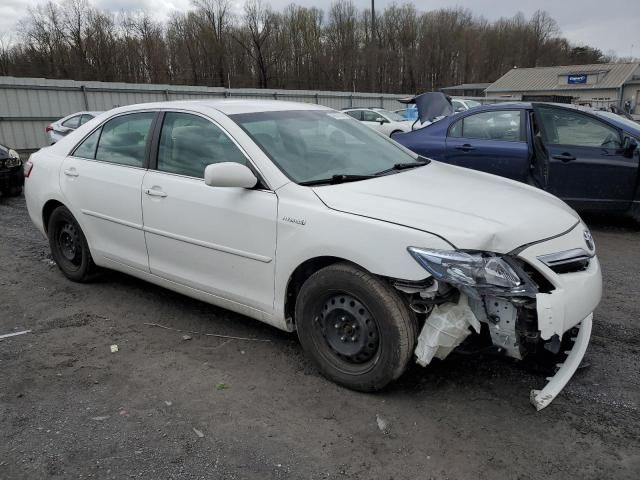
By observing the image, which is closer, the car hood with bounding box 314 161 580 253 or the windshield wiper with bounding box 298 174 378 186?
the car hood with bounding box 314 161 580 253

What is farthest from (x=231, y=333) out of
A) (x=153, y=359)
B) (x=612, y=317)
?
(x=612, y=317)

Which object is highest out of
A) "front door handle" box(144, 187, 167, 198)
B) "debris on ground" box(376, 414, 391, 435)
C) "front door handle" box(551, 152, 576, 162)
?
"front door handle" box(144, 187, 167, 198)

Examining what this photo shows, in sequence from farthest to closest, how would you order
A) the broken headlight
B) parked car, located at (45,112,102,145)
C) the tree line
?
the tree line < parked car, located at (45,112,102,145) < the broken headlight

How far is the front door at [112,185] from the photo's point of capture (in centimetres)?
405

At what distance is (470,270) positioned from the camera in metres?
2.56

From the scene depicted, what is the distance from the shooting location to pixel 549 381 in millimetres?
2939

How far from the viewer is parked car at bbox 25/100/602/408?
2643 mm

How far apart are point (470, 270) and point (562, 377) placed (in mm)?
891

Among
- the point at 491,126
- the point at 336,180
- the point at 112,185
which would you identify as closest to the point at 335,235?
the point at 336,180

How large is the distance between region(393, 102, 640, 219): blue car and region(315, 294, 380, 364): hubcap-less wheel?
14.8 feet

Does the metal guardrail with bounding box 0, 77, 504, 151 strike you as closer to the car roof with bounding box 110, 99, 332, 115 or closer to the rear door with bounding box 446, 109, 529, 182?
the rear door with bounding box 446, 109, 529, 182

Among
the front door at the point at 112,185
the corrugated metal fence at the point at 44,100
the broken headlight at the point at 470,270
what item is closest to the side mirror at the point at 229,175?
the front door at the point at 112,185

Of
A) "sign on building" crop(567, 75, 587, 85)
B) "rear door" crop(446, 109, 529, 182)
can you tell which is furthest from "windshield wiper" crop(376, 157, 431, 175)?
"sign on building" crop(567, 75, 587, 85)

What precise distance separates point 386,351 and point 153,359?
1642mm
